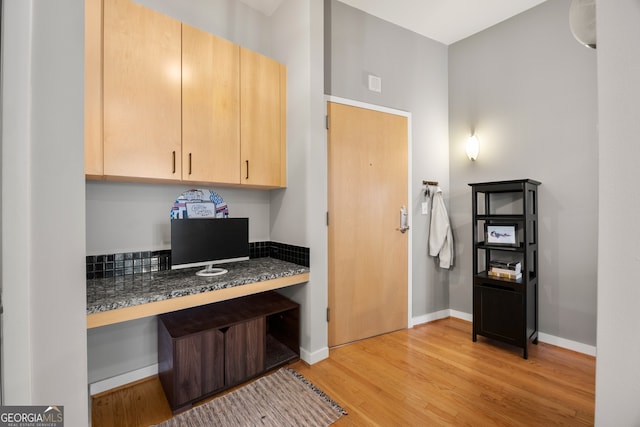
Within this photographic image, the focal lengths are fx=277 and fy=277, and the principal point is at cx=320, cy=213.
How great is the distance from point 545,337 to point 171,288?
316cm

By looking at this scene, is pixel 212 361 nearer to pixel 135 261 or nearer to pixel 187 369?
pixel 187 369

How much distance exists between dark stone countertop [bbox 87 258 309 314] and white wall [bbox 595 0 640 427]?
172 centimetres

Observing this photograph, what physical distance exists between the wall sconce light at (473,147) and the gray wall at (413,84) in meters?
0.28

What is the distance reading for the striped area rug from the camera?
5.23 ft

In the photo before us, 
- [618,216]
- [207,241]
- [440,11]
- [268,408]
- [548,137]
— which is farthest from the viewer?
[440,11]

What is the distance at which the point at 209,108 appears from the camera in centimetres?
200

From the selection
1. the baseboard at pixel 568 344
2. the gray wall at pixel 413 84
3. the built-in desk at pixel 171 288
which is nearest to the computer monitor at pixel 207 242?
the built-in desk at pixel 171 288

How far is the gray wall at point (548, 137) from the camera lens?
7.63 ft

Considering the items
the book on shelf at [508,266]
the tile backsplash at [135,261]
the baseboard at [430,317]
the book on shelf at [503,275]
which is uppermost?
the tile backsplash at [135,261]

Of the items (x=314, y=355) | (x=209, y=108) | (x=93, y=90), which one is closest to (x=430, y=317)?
(x=314, y=355)

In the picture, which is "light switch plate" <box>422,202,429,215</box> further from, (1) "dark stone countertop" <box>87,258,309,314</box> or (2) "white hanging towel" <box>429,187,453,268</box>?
(1) "dark stone countertop" <box>87,258,309,314</box>

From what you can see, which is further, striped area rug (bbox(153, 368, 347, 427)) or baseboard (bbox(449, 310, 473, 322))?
baseboard (bbox(449, 310, 473, 322))

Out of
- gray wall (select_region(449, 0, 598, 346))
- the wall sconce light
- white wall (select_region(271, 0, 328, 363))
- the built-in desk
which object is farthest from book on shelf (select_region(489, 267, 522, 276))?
the built-in desk

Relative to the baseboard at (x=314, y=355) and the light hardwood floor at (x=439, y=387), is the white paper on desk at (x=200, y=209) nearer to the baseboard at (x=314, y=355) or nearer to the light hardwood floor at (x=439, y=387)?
the light hardwood floor at (x=439, y=387)
